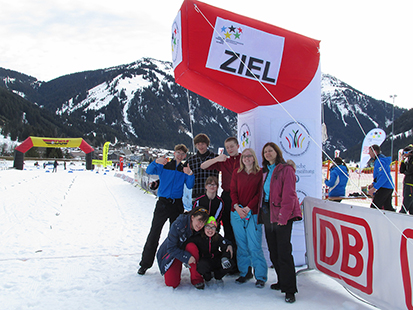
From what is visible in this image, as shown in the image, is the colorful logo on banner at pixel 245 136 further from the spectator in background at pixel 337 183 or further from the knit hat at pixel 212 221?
the spectator in background at pixel 337 183

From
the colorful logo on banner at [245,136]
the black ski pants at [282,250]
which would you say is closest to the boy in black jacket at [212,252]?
the black ski pants at [282,250]

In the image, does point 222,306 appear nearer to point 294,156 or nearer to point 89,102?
point 294,156

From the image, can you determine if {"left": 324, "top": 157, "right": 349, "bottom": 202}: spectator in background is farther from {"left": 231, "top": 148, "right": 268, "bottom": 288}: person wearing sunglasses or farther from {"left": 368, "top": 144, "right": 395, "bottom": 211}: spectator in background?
{"left": 231, "top": 148, "right": 268, "bottom": 288}: person wearing sunglasses

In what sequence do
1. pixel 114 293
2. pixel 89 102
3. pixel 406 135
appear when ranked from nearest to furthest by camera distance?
pixel 114 293 < pixel 406 135 < pixel 89 102

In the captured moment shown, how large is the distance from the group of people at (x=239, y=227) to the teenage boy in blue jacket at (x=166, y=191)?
13 mm

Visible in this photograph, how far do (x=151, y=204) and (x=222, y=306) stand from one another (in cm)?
725

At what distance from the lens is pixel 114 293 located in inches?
113

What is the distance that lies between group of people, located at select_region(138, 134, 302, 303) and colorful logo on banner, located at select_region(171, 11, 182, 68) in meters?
1.35

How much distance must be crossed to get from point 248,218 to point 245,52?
6.83ft

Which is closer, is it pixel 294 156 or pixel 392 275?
pixel 392 275

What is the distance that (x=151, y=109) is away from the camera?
156 meters

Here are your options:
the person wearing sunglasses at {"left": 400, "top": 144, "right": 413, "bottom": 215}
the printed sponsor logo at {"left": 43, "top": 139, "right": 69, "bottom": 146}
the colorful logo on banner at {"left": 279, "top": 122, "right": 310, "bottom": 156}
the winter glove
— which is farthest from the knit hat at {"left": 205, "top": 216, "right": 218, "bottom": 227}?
the printed sponsor logo at {"left": 43, "top": 139, "right": 69, "bottom": 146}

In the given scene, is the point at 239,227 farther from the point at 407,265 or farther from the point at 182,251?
the point at 407,265

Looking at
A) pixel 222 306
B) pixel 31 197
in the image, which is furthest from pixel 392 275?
pixel 31 197
